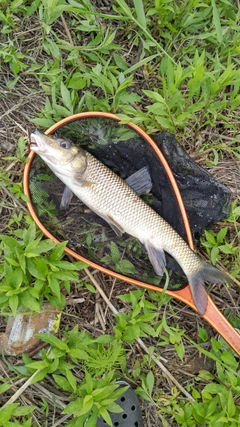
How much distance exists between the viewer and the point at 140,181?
2.72m

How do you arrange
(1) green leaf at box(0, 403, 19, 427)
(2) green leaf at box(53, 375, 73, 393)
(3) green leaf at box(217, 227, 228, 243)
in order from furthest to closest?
(3) green leaf at box(217, 227, 228, 243)
(2) green leaf at box(53, 375, 73, 393)
(1) green leaf at box(0, 403, 19, 427)

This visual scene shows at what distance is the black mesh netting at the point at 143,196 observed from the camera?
8.95 feet

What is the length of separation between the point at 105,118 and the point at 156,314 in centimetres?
123

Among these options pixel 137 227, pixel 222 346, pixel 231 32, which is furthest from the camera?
pixel 231 32

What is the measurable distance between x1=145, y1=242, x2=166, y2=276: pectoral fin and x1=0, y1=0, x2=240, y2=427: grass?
216 mm

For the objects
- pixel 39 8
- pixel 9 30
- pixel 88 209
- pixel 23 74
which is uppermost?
pixel 39 8

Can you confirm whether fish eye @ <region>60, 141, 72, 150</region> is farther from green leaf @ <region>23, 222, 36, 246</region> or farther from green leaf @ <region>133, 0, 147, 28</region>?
green leaf @ <region>133, 0, 147, 28</region>

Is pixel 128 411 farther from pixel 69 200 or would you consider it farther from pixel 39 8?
pixel 39 8

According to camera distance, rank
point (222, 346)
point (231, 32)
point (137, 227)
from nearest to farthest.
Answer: point (137, 227) < point (222, 346) < point (231, 32)

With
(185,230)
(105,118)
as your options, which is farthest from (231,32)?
(185,230)

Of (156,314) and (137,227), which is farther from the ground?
(137,227)

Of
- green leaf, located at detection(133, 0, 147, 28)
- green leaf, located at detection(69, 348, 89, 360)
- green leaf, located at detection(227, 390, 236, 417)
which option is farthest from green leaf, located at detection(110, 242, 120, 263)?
green leaf, located at detection(133, 0, 147, 28)

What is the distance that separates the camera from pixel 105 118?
272 centimetres

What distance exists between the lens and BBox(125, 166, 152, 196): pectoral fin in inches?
107
